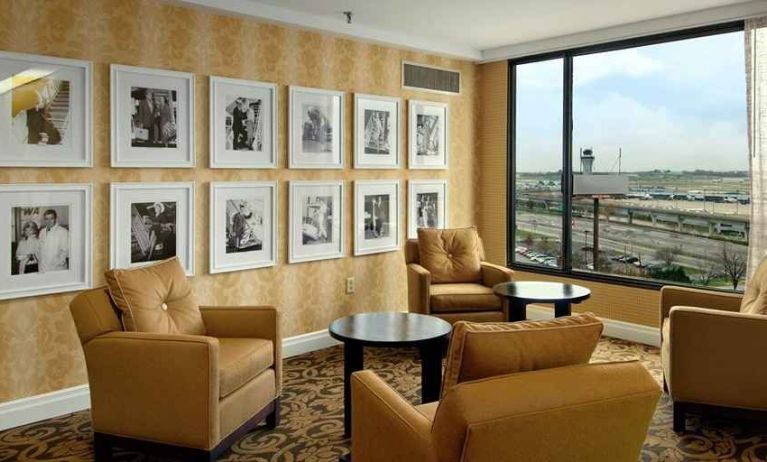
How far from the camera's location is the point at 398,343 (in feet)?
10.7

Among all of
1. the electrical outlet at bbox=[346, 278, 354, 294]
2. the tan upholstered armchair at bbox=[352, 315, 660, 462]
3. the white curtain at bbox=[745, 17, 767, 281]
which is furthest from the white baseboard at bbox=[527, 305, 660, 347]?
the tan upholstered armchair at bbox=[352, 315, 660, 462]

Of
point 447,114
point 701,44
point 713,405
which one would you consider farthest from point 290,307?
→ point 701,44

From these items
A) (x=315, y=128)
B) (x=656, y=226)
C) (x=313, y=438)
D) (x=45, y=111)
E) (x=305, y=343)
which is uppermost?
(x=315, y=128)

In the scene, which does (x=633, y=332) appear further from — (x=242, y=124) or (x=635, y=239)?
(x=242, y=124)

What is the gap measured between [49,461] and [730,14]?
522cm

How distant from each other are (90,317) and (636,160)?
4.44 metres

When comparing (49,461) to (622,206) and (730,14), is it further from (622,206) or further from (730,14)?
(730,14)

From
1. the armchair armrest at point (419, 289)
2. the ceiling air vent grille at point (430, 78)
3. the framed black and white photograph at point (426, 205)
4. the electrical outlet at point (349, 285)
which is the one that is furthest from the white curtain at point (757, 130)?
the electrical outlet at point (349, 285)

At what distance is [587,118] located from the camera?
5.77 meters

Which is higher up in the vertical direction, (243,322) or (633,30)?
(633,30)

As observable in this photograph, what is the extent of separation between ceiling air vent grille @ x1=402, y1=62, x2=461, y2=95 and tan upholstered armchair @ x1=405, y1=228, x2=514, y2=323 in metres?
1.38

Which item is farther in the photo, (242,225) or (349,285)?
(349,285)

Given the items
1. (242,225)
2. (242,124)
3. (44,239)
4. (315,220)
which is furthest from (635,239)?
(44,239)

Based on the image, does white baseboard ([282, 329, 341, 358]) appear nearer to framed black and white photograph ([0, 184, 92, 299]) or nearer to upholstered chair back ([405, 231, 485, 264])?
upholstered chair back ([405, 231, 485, 264])
